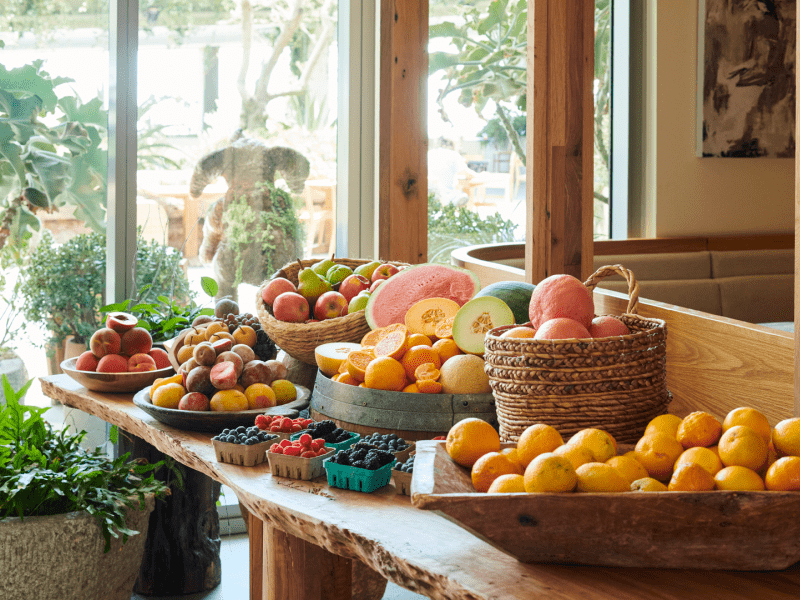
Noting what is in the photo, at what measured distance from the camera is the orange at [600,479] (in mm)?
934

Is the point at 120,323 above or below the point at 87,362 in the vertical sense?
above

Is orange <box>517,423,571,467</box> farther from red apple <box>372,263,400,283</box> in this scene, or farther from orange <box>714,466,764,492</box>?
red apple <box>372,263,400,283</box>

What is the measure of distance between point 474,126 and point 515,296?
2132 millimetres

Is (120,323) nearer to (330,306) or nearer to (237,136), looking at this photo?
(330,306)

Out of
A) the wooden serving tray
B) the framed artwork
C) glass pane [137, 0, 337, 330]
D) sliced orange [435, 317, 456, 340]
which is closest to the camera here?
the wooden serving tray

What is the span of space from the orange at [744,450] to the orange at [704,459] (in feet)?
0.04

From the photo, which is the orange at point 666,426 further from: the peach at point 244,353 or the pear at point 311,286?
the pear at point 311,286

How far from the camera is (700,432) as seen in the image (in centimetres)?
107

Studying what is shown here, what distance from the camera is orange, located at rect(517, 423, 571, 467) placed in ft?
3.54

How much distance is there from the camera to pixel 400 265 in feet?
7.25

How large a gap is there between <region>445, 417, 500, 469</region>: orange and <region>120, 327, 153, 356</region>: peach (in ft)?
4.19

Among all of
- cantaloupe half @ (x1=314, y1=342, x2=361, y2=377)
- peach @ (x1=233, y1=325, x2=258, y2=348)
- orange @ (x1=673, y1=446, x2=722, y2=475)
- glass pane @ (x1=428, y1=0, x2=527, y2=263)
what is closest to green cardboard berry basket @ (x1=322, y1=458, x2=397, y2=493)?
cantaloupe half @ (x1=314, y1=342, x2=361, y2=377)

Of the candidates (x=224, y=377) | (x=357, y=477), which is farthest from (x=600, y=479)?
(x=224, y=377)

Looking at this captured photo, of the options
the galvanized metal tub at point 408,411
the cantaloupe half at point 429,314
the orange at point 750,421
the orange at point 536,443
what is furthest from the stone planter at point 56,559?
the orange at point 750,421
